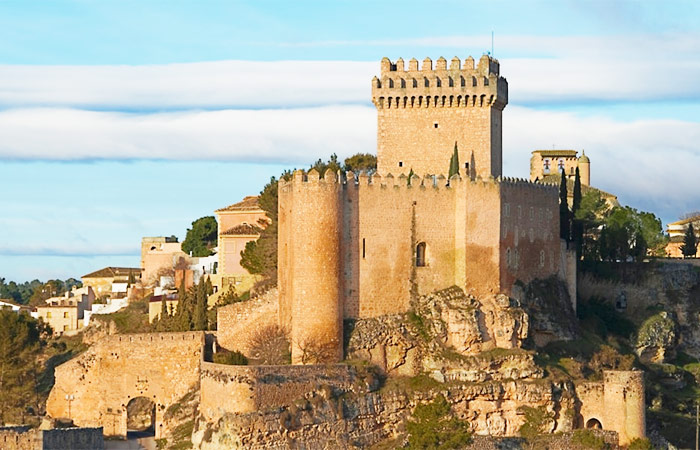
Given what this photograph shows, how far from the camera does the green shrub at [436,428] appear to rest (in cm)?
5800

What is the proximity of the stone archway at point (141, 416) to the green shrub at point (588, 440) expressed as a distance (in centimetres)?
1617

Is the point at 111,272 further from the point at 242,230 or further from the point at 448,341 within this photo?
the point at 448,341

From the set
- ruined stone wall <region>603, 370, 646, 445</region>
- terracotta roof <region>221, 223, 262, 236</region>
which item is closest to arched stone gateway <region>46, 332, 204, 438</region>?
ruined stone wall <region>603, 370, 646, 445</region>

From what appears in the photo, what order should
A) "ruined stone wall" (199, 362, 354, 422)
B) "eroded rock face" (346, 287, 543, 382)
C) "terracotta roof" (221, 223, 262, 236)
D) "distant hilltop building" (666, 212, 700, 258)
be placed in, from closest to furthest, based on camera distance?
1. "ruined stone wall" (199, 362, 354, 422)
2. "eroded rock face" (346, 287, 543, 382)
3. "terracotta roof" (221, 223, 262, 236)
4. "distant hilltop building" (666, 212, 700, 258)

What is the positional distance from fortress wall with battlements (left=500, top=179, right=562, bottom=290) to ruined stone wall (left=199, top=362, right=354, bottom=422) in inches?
295

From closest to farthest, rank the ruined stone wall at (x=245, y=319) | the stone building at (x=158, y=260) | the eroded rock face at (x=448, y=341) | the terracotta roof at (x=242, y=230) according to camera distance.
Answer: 1. the eroded rock face at (x=448, y=341)
2. the ruined stone wall at (x=245, y=319)
3. the terracotta roof at (x=242, y=230)
4. the stone building at (x=158, y=260)

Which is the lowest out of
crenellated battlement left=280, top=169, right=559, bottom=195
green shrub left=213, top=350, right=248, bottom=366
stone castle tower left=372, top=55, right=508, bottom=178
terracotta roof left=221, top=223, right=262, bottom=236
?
green shrub left=213, top=350, right=248, bottom=366

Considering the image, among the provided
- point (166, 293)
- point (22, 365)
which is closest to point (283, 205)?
point (22, 365)

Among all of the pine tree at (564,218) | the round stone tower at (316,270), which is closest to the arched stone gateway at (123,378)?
the round stone tower at (316,270)

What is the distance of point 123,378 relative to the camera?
64.4m

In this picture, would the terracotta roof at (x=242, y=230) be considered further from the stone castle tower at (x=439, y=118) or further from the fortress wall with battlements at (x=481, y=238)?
the fortress wall with battlements at (x=481, y=238)

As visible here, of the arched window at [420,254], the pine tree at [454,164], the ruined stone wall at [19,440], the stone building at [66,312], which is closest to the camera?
the ruined stone wall at [19,440]

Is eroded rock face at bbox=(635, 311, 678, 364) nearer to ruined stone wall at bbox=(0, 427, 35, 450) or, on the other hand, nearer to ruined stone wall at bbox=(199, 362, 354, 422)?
ruined stone wall at bbox=(199, 362, 354, 422)

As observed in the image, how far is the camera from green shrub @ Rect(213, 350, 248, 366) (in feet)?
199
